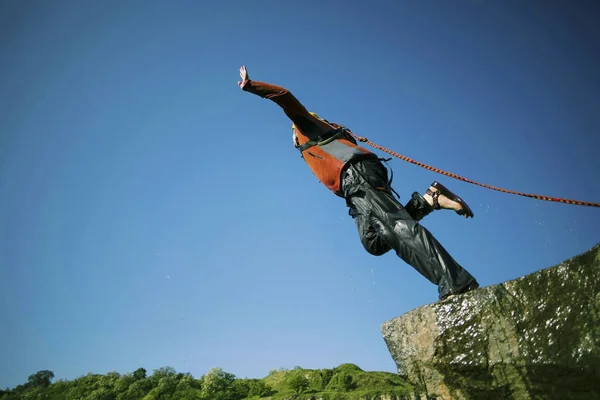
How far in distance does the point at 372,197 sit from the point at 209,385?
89.1 meters

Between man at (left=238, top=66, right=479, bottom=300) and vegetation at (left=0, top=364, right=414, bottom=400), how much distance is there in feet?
252

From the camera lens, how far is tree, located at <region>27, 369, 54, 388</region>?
3745 inches

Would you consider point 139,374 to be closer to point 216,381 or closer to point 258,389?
point 216,381

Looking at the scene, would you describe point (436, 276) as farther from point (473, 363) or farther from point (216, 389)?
point (216, 389)

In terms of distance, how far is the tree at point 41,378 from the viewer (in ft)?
312

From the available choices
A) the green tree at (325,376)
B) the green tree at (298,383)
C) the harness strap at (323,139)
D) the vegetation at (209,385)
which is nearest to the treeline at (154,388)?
the vegetation at (209,385)

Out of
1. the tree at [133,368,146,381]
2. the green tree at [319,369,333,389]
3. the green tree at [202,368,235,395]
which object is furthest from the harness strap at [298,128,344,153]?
the tree at [133,368,146,381]

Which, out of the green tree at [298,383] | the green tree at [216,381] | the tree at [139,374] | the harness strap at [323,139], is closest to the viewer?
the harness strap at [323,139]

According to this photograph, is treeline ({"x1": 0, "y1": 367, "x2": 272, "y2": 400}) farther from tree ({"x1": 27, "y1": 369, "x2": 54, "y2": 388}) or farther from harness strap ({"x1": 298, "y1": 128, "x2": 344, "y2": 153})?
harness strap ({"x1": 298, "y1": 128, "x2": 344, "y2": 153})

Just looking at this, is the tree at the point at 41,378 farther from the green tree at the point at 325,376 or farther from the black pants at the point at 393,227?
the black pants at the point at 393,227

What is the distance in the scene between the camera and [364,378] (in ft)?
251

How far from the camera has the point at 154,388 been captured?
257 ft

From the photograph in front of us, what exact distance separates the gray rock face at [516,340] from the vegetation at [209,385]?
77.6 m

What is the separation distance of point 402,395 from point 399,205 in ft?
228
